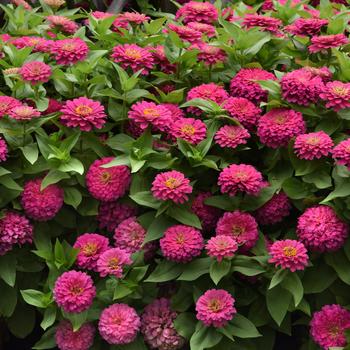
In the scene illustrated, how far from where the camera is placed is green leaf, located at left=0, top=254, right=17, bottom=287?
73.5 inches

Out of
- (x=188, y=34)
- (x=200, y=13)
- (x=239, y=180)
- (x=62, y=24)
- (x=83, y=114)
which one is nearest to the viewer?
(x=239, y=180)

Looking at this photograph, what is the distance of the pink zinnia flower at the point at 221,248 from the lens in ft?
5.60

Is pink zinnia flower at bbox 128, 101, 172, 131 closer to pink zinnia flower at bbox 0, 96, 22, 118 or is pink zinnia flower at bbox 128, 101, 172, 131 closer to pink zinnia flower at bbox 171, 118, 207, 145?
pink zinnia flower at bbox 171, 118, 207, 145

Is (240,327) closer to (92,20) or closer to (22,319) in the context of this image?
(22,319)

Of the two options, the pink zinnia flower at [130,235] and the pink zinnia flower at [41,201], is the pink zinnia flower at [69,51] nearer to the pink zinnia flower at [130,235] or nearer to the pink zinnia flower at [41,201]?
the pink zinnia flower at [41,201]

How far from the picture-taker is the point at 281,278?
1711mm

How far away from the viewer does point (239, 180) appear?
1788 mm

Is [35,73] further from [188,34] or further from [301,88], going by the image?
[301,88]

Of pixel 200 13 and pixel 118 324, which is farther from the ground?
pixel 200 13

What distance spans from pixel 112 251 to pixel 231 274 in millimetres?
289

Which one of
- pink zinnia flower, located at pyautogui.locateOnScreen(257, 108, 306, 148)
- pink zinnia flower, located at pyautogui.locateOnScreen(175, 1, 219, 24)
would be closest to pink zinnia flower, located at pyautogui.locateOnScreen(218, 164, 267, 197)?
pink zinnia flower, located at pyautogui.locateOnScreen(257, 108, 306, 148)

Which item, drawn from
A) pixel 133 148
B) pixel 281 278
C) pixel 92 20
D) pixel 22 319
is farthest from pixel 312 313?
pixel 92 20

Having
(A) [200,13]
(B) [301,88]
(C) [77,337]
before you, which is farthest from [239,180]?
(A) [200,13]

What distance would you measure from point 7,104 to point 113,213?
1.28ft
